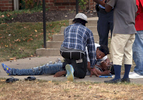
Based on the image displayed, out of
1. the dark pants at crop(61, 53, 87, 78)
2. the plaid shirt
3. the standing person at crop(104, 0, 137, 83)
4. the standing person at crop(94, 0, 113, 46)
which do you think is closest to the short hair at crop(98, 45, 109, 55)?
the plaid shirt

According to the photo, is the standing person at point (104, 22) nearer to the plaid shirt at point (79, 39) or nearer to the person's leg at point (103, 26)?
the person's leg at point (103, 26)

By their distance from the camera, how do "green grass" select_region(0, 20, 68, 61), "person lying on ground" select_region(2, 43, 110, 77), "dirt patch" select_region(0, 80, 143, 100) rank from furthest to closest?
"green grass" select_region(0, 20, 68, 61) < "person lying on ground" select_region(2, 43, 110, 77) < "dirt patch" select_region(0, 80, 143, 100)

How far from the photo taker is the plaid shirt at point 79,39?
5.48 m

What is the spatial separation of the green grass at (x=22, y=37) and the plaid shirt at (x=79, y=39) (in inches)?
139

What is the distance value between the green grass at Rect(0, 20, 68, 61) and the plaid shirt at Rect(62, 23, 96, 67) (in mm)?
3538

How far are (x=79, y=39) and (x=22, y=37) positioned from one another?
17.7ft

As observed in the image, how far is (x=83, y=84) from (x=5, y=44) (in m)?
5.84

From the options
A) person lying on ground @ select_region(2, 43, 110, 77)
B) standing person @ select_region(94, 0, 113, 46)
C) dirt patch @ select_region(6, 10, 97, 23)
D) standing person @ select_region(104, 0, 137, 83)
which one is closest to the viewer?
standing person @ select_region(104, 0, 137, 83)

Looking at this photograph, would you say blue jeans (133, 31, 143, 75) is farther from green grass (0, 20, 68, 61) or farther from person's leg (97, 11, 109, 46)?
green grass (0, 20, 68, 61)

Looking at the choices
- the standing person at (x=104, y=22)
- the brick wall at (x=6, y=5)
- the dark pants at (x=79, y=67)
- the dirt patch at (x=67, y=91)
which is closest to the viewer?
the dirt patch at (x=67, y=91)

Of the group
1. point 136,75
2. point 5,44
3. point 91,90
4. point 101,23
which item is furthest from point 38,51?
point 91,90

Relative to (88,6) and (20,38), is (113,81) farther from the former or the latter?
(88,6)

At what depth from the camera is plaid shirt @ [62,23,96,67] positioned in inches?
216

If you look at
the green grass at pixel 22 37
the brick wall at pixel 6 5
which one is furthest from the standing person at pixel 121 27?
the brick wall at pixel 6 5
